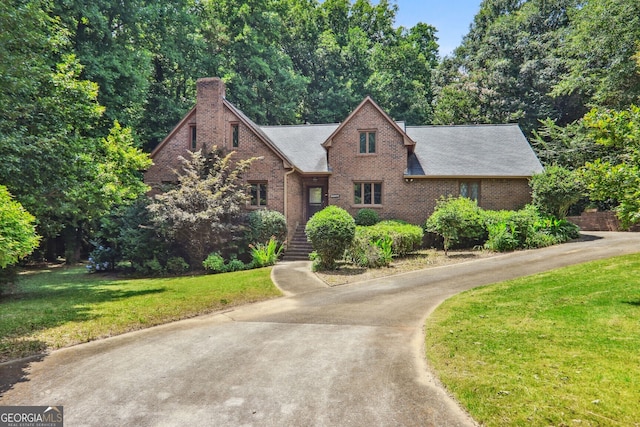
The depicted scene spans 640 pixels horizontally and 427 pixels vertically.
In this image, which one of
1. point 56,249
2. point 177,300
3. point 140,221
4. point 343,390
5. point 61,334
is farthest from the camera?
point 56,249

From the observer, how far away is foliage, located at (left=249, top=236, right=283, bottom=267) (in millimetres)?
15492

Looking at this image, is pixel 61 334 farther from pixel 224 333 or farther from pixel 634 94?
pixel 634 94

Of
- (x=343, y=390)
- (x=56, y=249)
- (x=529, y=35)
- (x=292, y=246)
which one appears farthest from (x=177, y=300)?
(x=529, y=35)

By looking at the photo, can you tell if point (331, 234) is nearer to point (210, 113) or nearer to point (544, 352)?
point (544, 352)

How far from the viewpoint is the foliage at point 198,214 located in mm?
14812

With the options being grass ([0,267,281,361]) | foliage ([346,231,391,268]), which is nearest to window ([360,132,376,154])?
foliage ([346,231,391,268])

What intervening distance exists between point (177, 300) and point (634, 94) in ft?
85.9

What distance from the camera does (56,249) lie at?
2259 centimetres

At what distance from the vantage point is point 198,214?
1475cm

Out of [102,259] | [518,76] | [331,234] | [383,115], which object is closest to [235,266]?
[331,234]

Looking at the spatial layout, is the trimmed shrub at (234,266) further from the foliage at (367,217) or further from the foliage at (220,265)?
the foliage at (367,217)

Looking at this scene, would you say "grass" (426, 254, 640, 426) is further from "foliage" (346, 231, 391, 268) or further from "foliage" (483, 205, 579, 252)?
"foliage" (483, 205, 579, 252)

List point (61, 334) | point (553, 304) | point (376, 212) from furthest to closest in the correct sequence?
point (376, 212) < point (553, 304) < point (61, 334)

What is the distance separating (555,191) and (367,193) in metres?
9.17
